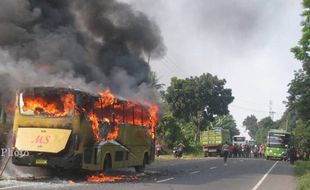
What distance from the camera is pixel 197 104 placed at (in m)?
67.0

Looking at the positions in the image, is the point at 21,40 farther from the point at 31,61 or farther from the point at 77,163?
the point at 77,163

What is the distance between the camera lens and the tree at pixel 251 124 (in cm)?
17400

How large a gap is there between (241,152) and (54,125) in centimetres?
5038

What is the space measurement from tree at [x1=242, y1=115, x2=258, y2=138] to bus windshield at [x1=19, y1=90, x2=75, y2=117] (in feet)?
520

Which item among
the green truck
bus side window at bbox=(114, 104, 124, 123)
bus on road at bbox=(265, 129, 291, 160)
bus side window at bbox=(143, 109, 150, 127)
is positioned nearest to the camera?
bus side window at bbox=(114, 104, 124, 123)

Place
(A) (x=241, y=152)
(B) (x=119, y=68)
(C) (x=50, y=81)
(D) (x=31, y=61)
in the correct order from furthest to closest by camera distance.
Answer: (A) (x=241, y=152), (B) (x=119, y=68), (D) (x=31, y=61), (C) (x=50, y=81)

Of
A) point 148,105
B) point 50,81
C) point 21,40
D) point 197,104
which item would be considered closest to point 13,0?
point 21,40

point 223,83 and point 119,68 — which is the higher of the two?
point 223,83

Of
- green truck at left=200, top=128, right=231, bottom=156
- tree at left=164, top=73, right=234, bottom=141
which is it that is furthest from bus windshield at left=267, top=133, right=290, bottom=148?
tree at left=164, top=73, right=234, bottom=141

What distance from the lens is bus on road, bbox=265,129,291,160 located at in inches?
2163

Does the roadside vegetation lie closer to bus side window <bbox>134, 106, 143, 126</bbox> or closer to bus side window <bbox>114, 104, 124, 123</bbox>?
bus side window <bbox>134, 106, 143, 126</bbox>

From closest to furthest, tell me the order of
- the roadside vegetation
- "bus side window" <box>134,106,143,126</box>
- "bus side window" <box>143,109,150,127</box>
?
"bus side window" <box>134,106,143,126</box> < "bus side window" <box>143,109,150,127</box> < the roadside vegetation

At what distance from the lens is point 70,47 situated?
2206 cm

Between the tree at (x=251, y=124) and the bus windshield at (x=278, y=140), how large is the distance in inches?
4608
